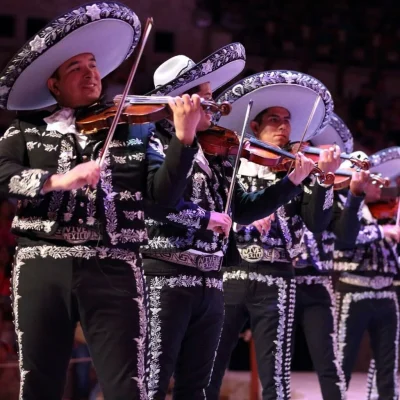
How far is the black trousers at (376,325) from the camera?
4.52m

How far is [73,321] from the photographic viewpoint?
7.61 feet

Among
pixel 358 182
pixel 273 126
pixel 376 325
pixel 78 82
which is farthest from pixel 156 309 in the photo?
pixel 376 325

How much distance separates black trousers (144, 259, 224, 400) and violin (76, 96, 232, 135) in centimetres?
63

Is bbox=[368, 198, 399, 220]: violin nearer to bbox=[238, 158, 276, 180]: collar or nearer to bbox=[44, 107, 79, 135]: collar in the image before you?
bbox=[238, 158, 276, 180]: collar

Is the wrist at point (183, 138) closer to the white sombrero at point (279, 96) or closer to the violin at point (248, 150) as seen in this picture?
the violin at point (248, 150)

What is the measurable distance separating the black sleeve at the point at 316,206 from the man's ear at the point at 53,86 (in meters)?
1.34

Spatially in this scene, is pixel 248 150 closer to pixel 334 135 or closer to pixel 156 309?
pixel 156 309

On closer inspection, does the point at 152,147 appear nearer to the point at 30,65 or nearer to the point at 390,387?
the point at 30,65

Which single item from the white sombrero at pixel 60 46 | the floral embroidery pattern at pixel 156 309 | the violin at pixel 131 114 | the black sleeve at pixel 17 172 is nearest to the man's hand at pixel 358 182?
the floral embroidery pattern at pixel 156 309

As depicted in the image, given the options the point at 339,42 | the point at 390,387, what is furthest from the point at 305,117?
the point at 339,42

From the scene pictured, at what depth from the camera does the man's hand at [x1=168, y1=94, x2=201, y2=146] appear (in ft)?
7.88

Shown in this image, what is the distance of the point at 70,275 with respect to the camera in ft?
7.50

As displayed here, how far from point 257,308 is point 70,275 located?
1453mm

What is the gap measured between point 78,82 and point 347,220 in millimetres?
1864
